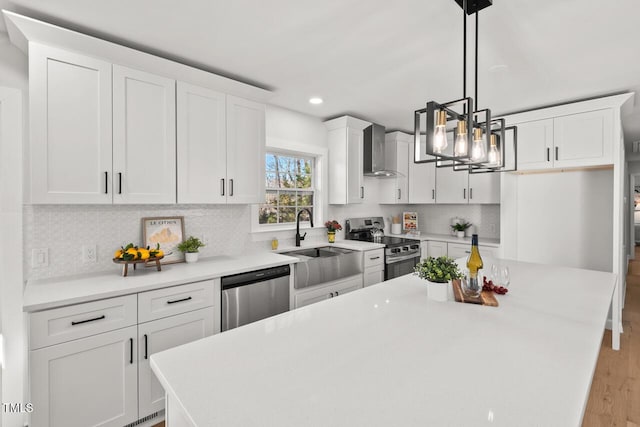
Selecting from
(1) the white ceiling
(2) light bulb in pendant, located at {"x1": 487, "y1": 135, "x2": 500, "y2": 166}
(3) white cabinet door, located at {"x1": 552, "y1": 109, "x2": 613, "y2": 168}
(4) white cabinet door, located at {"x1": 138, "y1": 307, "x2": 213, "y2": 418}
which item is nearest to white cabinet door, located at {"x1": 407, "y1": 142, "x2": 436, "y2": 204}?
(3) white cabinet door, located at {"x1": 552, "y1": 109, "x2": 613, "y2": 168}

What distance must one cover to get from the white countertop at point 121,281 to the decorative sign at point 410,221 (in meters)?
2.84

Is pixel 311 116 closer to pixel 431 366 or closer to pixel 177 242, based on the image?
pixel 177 242

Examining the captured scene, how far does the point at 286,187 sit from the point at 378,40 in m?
2.00

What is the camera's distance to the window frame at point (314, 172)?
3539 mm

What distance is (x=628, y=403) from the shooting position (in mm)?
2328

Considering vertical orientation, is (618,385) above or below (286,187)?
below

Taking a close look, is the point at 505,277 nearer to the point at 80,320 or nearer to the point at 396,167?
the point at 80,320

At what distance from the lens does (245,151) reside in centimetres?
287

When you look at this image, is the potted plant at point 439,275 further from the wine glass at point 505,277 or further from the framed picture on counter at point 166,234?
the framed picture on counter at point 166,234

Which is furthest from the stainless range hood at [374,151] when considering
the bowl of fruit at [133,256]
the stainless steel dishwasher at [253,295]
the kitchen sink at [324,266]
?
the bowl of fruit at [133,256]

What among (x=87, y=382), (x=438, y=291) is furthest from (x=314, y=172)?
(x=87, y=382)

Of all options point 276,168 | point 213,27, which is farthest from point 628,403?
point 213,27

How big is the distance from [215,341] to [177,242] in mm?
1705

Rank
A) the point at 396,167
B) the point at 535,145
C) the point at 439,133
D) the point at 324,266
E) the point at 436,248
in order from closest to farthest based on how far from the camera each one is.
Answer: the point at 439,133 < the point at 324,266 < the point at 535,145 < the point at 436,248 < the point at 396,167
